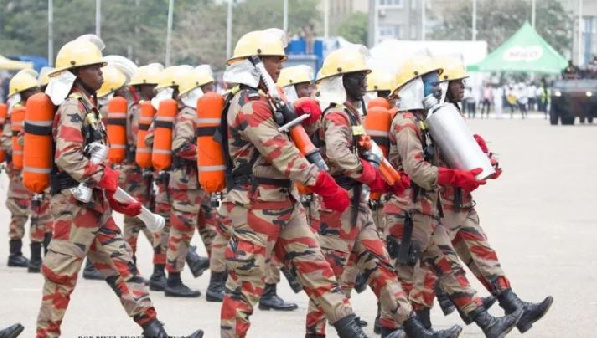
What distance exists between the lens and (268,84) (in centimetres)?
862

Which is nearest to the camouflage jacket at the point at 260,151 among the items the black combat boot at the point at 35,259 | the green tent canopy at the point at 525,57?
the black combat boot at the point at 35,259

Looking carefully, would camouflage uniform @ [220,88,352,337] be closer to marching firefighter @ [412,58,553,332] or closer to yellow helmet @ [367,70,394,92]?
marching firefighter @ [412,58,553,332]

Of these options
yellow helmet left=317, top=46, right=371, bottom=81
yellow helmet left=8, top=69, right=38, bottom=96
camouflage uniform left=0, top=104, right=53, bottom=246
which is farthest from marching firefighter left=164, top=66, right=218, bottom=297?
yellow helmet left=317, top=46, right=371, bottom=81

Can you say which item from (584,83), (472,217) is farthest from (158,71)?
(584,83)

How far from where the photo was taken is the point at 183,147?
40.8ft

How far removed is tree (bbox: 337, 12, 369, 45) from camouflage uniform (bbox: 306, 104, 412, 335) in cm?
10643

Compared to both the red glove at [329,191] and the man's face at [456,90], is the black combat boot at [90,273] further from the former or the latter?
the red glove at [329,191]

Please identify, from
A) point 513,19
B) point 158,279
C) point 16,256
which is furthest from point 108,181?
point 513,19

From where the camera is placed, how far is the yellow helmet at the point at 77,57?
9.21 m

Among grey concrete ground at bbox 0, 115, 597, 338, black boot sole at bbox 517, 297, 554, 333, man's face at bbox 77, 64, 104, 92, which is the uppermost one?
man's face at bbox 77, 64, 104, 92

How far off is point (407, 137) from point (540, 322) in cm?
223

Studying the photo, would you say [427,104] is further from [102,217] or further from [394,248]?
[102,217]

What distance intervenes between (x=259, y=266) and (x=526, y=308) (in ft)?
7.90

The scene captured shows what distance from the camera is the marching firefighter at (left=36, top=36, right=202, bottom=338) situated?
9000 mm
